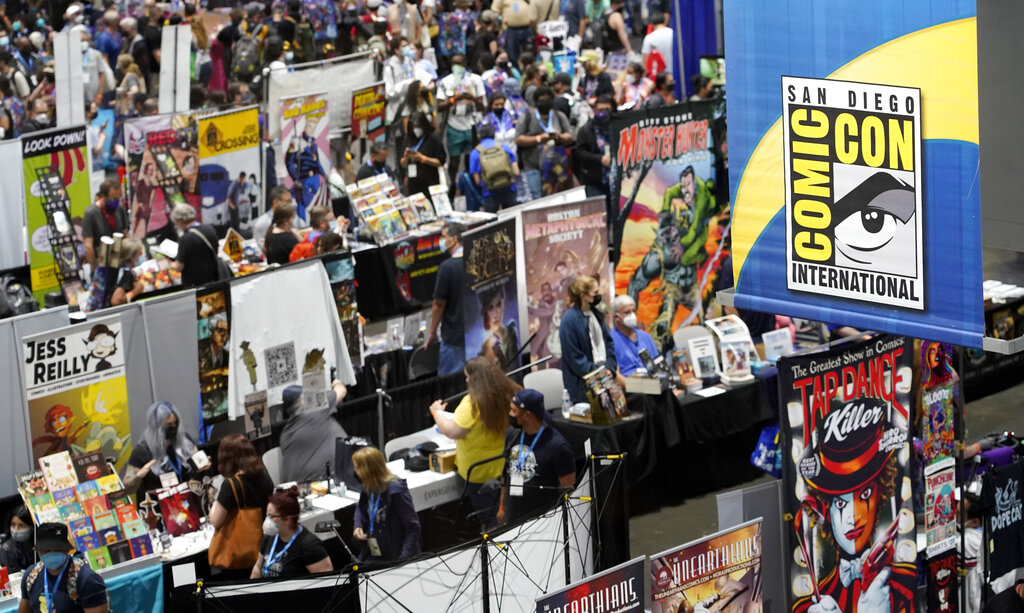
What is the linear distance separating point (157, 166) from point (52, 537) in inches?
263

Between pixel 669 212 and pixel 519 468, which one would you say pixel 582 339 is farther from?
pixel 669 212

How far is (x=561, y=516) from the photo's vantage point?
7.21m

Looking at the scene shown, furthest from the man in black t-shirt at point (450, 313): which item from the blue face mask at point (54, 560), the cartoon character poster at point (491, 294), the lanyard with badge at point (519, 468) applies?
the blue face mask at point (54, 560)

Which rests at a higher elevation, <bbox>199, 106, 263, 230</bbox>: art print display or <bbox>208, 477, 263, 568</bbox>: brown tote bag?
<bbox>199, 106, 263, 230</bbox>: art print display

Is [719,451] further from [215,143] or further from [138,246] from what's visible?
[215,143]

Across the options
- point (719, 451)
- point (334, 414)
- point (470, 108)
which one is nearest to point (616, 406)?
point (719, 451)

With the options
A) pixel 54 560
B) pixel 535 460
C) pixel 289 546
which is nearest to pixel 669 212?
pixel 535 460

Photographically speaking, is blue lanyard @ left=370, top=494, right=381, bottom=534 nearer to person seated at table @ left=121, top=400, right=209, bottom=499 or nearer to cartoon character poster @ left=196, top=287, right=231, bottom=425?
person seated at table @ left=121, top=400, right=209, bottom=499

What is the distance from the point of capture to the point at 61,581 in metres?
6.98

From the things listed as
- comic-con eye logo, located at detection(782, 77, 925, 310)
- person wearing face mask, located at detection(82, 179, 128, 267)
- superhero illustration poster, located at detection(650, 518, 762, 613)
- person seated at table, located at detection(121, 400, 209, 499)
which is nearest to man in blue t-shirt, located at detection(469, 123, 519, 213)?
person wearing face mask, located at detection(82, 179, 128, 267)

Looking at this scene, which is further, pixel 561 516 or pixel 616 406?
pixel 616 406

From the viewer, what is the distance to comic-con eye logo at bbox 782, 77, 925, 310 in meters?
5.64

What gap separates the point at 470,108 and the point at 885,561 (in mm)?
9595

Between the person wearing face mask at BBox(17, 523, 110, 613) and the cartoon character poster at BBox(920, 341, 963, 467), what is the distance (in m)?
4.32
